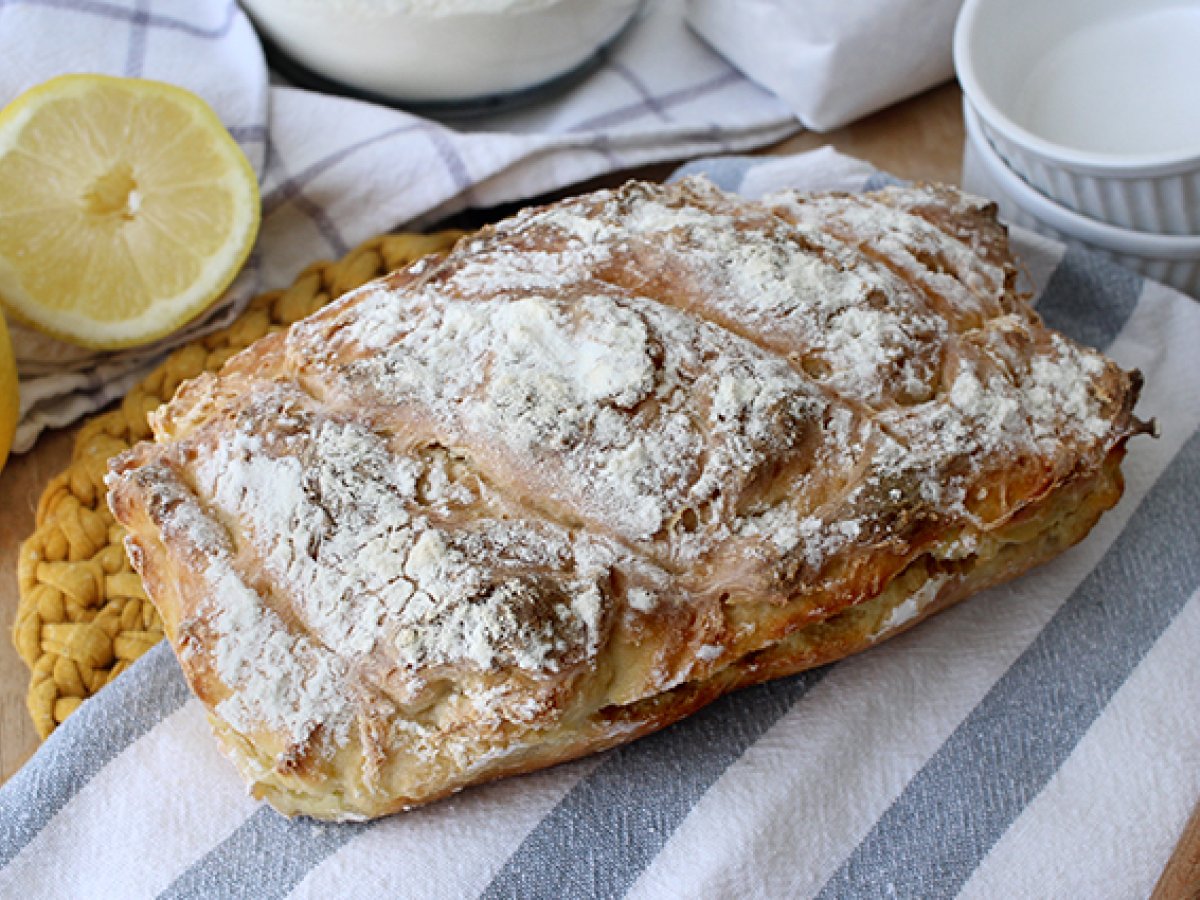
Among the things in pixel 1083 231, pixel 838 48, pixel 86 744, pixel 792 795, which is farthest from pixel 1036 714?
pixel 838 48

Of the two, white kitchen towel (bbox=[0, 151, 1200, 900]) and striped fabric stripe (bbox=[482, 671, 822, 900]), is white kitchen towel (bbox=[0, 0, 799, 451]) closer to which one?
white kitchen towel (bbox=[0, 151, 1200, 900])

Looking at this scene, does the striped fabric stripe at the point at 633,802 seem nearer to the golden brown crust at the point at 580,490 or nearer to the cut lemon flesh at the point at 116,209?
the golden brown crust at the point at 580,490

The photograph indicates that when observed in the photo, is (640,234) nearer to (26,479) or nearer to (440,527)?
(440,527)

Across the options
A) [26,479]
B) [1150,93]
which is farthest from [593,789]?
[1150,93]

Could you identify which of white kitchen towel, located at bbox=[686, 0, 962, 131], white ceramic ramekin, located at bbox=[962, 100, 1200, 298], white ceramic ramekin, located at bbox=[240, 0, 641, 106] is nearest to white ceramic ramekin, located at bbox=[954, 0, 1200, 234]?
white ceramic ramekin, located at bbox=[962, 100, 1200, 298]

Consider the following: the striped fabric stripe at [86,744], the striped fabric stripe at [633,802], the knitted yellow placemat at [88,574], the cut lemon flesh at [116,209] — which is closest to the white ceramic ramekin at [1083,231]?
the striped fabric stripe at [633,802]

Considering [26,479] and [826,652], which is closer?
[826,652]
